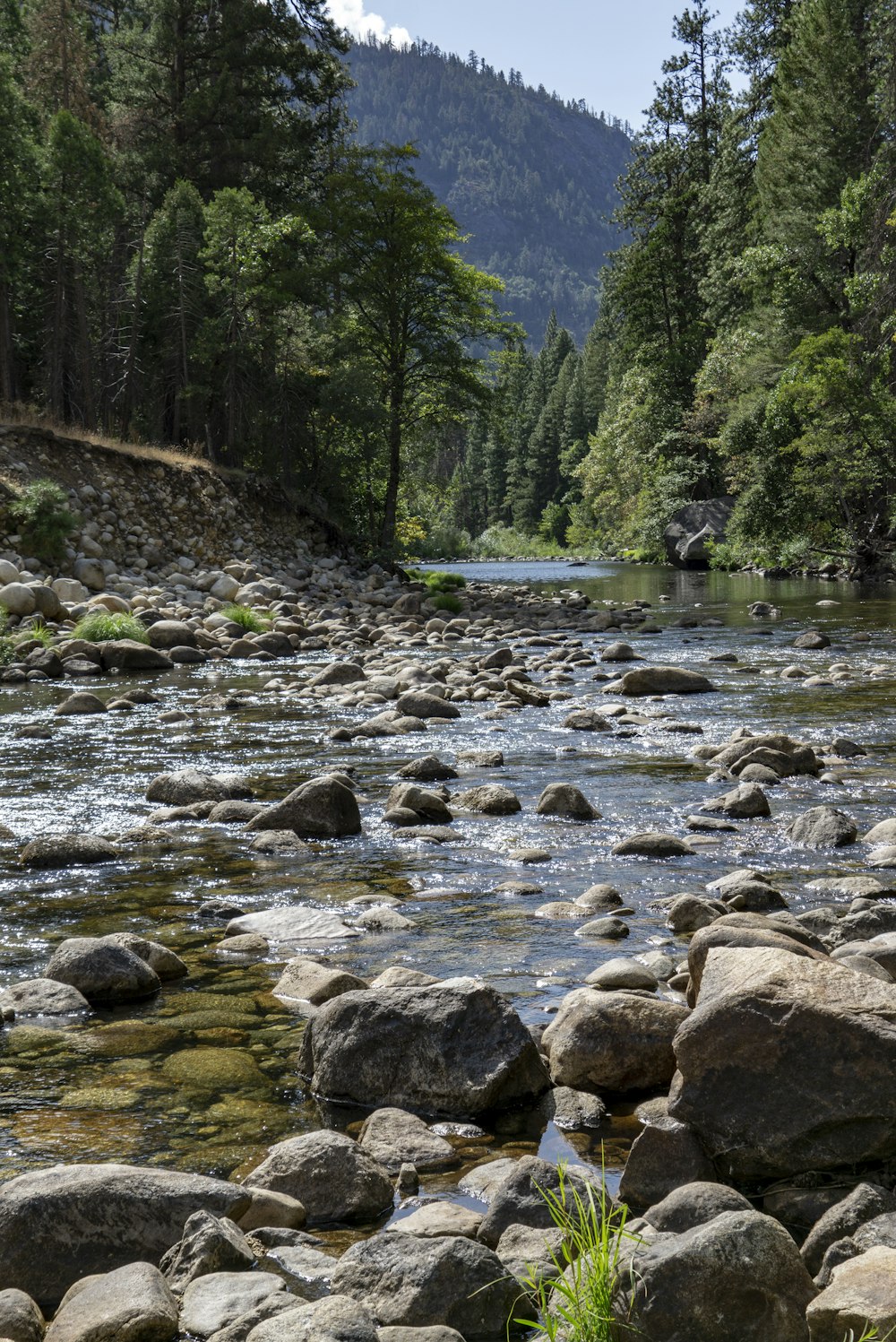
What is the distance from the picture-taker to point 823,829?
622 centimetres

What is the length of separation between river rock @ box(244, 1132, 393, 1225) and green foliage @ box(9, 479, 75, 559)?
1800 centimetres

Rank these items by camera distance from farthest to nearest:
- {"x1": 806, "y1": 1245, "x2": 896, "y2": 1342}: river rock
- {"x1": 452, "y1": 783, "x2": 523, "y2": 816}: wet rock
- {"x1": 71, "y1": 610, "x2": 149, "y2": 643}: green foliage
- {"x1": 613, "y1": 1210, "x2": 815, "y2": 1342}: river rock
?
1. {"x1": 71, "y1": 610, "x2": 149, "y2": 643}: green foliage
2. {"x1": 452, "y1": 783, "x2": 523, "y2": 816}: wet rock
3. {"x1": 613, "y1": 1210, "x2": 815, "y2": 1342}: river rock
4. {"x1": 806, "y1": 1245, "x2": 896, "y2": 1342}: river rock

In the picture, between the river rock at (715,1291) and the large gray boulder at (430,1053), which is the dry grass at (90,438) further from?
the river rock at (715,1291)

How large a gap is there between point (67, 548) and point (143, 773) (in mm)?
13419

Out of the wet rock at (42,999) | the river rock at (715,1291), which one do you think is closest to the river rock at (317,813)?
the wet rock at (42,999)

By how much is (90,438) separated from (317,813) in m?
20.3

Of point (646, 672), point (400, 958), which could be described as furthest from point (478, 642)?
point (400, 958)

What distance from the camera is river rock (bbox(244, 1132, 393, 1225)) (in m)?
2.89

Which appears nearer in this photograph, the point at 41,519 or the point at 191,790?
the point at 191,790

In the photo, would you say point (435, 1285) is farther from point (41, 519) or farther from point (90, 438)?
point (90, 438)

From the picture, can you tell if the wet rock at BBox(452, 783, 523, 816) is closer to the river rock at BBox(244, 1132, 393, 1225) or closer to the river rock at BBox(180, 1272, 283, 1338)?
the river rock at BBox(244, 1132, 393, 1225)

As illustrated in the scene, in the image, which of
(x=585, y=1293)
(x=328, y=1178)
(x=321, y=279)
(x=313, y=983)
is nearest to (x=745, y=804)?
(x=313, y=983)

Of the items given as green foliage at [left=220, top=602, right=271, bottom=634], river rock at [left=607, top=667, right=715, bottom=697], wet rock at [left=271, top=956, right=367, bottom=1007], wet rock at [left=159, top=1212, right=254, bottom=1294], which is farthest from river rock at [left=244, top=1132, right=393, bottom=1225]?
green foliage at [left=220, top=602, right=271, bottom=634]

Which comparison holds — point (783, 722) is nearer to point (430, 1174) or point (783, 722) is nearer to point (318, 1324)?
point (430, 1174)
